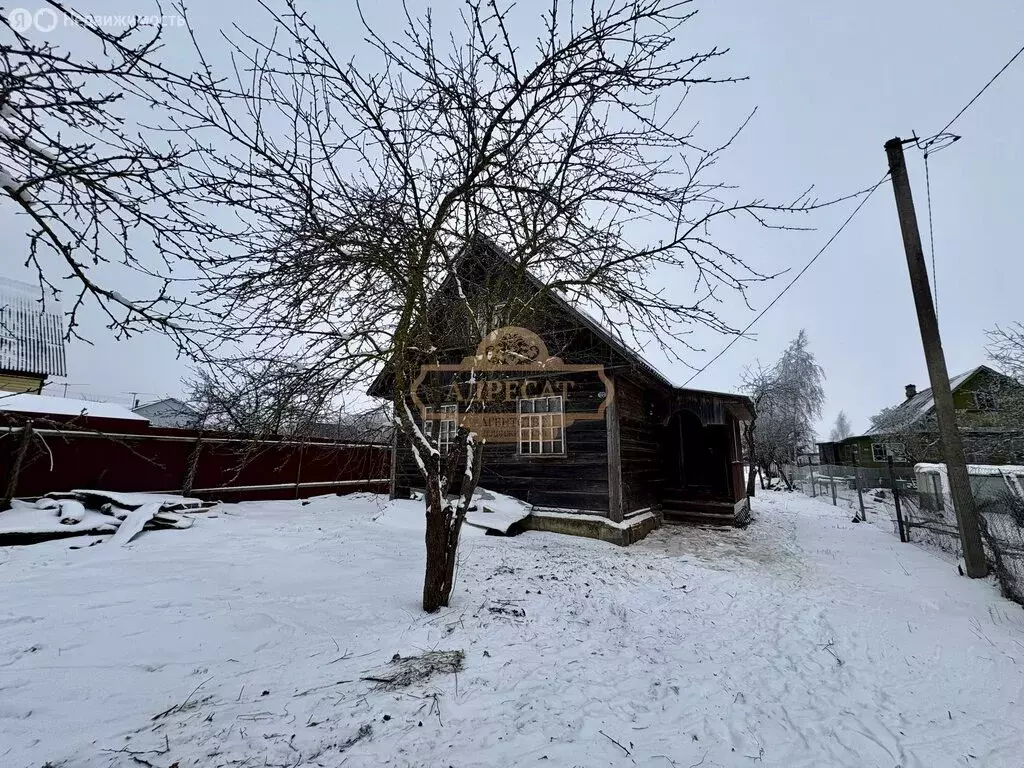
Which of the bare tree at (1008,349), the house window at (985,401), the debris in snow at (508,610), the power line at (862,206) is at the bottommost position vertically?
the debris in snow at (508,610)

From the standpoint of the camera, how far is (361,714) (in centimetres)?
274

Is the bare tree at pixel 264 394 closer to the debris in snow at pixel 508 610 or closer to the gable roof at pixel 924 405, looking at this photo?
the debris in snow at pixel 508 610

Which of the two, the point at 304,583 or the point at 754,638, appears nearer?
the point at 754,638

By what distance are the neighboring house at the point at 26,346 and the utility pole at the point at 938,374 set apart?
26.6m

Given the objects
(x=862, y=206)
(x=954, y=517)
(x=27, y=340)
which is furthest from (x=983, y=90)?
(x=27, y=340)

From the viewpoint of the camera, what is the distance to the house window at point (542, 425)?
9766mm

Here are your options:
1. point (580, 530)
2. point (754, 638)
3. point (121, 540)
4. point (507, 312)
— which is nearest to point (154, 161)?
point (507, 312)

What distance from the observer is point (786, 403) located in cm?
3186

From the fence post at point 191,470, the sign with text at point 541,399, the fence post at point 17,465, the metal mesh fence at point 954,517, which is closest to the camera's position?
the metal mesh fence at point 954,517

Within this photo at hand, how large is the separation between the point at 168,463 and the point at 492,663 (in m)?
11.1

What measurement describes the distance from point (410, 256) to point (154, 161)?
218 cm

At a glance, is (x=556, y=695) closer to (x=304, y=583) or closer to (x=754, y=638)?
(x=754, y=638)

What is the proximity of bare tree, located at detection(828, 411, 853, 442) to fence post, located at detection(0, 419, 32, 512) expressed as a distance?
105149 mm

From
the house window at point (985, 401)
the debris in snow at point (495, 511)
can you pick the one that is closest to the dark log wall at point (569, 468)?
the debris in snow at point (495, 511)
